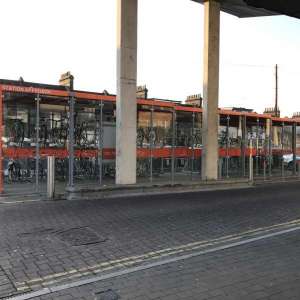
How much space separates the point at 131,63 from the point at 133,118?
1.67 m

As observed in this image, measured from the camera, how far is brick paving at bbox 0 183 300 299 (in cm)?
602

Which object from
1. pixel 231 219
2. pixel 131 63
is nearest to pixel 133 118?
pixel 131 63

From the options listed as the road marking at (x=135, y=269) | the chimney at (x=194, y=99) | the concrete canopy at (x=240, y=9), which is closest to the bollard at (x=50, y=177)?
the road marking at (x=135, y=269)

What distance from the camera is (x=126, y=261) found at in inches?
238

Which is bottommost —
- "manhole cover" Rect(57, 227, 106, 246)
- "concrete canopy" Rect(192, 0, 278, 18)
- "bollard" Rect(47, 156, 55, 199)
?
"manhole cover" Rect(57, 227, 106, 246)

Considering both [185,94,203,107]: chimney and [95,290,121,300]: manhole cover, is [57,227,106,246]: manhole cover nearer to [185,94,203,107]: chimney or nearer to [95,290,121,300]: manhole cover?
[95,290,121,300]: manhole cover

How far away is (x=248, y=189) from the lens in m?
15.5

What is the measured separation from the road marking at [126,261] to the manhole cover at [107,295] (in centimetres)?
65

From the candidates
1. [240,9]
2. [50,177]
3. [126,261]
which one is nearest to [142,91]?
[240,9]

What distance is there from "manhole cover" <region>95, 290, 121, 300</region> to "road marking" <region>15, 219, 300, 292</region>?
653 millimetres

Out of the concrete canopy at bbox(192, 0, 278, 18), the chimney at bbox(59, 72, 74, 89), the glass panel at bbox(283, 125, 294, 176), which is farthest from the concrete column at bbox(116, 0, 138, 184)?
the glass panel at bbox(283, 125, 294, 176)

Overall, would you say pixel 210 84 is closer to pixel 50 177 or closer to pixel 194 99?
pixel 50 177

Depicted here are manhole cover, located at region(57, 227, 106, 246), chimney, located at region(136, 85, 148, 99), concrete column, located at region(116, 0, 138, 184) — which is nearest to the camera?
manhole cover, located at region(57, 227, 106, 246)

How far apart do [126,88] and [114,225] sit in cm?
569
